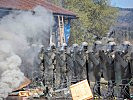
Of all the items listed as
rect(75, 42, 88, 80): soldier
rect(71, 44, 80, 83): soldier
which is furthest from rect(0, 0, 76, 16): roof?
rect(75, 42, 88, 80): soldier

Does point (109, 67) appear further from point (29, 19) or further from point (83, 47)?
point (29, 19)

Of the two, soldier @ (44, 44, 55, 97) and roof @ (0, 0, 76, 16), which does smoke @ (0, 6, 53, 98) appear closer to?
soldier @ (44, 44, 55, 97)

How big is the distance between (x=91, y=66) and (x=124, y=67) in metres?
1.35

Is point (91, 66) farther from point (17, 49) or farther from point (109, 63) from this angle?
point (17, 49)

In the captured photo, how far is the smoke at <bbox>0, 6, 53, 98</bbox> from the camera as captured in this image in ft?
29.0

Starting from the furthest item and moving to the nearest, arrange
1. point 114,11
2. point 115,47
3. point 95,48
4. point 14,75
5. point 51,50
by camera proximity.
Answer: point 114,11 < point 51,50 < point 95,48 < point 115,47 < point 14,75

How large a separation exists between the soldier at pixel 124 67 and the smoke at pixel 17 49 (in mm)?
3057

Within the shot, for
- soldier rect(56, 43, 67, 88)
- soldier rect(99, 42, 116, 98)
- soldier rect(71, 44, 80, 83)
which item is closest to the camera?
soldier rect(99, 42, 116, 98)

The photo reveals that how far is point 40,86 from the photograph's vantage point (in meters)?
11.8

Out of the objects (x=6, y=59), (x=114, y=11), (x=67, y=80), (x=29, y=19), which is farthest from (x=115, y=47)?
(x=114, y=11)

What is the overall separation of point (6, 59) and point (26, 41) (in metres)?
2.88

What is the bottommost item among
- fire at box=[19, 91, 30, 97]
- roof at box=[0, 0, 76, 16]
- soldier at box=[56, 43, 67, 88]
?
fire at box=[19, 91, 30, 97]

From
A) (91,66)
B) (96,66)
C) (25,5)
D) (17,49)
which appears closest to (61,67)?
(91,66)

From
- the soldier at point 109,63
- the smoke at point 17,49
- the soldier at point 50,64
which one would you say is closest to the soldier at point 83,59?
the soldier at point 109,63
